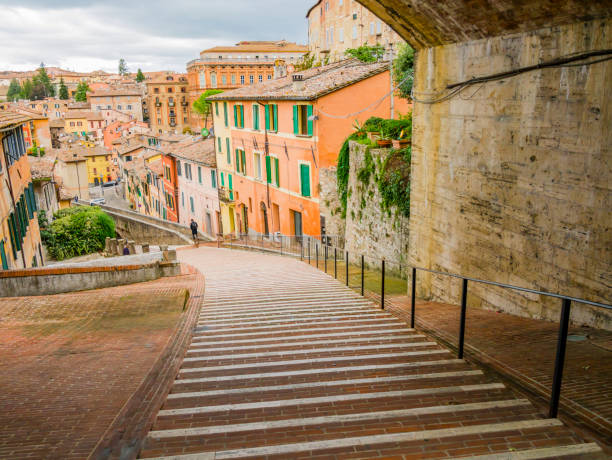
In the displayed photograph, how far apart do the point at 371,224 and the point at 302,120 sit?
8862 mm

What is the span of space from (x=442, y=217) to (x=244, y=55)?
8546 centimetres

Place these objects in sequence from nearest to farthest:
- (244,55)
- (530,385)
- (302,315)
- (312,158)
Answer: (530,385) → (302,315) → (312,158) → (244,55)

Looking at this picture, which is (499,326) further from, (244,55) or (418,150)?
(244,55)

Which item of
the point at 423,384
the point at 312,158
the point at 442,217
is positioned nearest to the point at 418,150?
the point at 442,217

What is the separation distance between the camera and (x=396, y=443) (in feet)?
11.5

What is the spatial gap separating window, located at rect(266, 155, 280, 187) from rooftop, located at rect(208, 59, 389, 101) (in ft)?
10.4

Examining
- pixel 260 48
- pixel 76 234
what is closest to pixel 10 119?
pixel 76 234

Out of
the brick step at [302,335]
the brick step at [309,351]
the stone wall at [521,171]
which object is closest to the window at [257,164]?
the stone wall at [521,171]

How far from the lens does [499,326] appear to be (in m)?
6.68

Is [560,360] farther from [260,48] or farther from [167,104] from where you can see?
[167,104]

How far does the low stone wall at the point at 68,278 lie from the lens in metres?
11.5

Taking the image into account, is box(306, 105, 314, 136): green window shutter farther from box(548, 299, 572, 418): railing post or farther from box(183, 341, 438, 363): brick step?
box(548, 299, 572, 418): railing post

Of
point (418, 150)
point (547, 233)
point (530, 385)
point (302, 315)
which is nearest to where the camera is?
point (530, 385)

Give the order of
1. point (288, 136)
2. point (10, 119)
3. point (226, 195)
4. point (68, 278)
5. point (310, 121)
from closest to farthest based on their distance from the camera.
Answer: point (68, 278) < point (10, 119) < point (310, 121) < point (288, 136) < point (226, 195)
